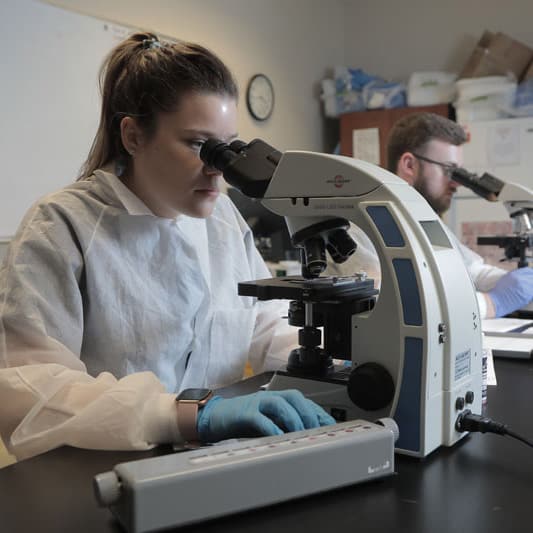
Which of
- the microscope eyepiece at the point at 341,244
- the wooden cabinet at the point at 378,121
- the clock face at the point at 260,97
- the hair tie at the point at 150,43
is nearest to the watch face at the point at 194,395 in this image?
the microscope eyepiece at the point at 341,244

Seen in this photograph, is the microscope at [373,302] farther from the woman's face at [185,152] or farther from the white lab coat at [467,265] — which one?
the white lab coat at [467,265]

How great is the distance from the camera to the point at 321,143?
471 centimetres

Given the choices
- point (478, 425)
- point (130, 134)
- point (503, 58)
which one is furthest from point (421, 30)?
point (478, 425)

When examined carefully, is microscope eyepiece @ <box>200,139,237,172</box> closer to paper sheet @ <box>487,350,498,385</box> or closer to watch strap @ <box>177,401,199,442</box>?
watch strap @ <box>177,401,199,442</box>

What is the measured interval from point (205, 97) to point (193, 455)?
0.73 metres

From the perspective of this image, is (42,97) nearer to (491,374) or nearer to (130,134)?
(130,134)

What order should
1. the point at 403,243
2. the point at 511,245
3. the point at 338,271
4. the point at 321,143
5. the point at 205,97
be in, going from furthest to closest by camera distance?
the point at 321,143 → the point at 511,245 → the point at 338,271 → the point at 205,97 → the point at 403,243

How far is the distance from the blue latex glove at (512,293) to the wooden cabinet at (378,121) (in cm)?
223

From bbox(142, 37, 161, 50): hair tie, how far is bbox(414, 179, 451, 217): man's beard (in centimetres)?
132

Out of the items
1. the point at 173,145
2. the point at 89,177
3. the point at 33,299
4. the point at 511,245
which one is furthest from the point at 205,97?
the point at 511,245

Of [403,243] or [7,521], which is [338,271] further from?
[7,521]

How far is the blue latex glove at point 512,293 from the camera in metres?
1.98

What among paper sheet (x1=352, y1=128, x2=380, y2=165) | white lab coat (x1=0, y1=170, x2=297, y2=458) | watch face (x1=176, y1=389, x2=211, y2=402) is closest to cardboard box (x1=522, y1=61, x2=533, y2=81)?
paper sheet (x1=352, y1=128, x2=380, y2=165)

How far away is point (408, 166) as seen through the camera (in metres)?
2.35
